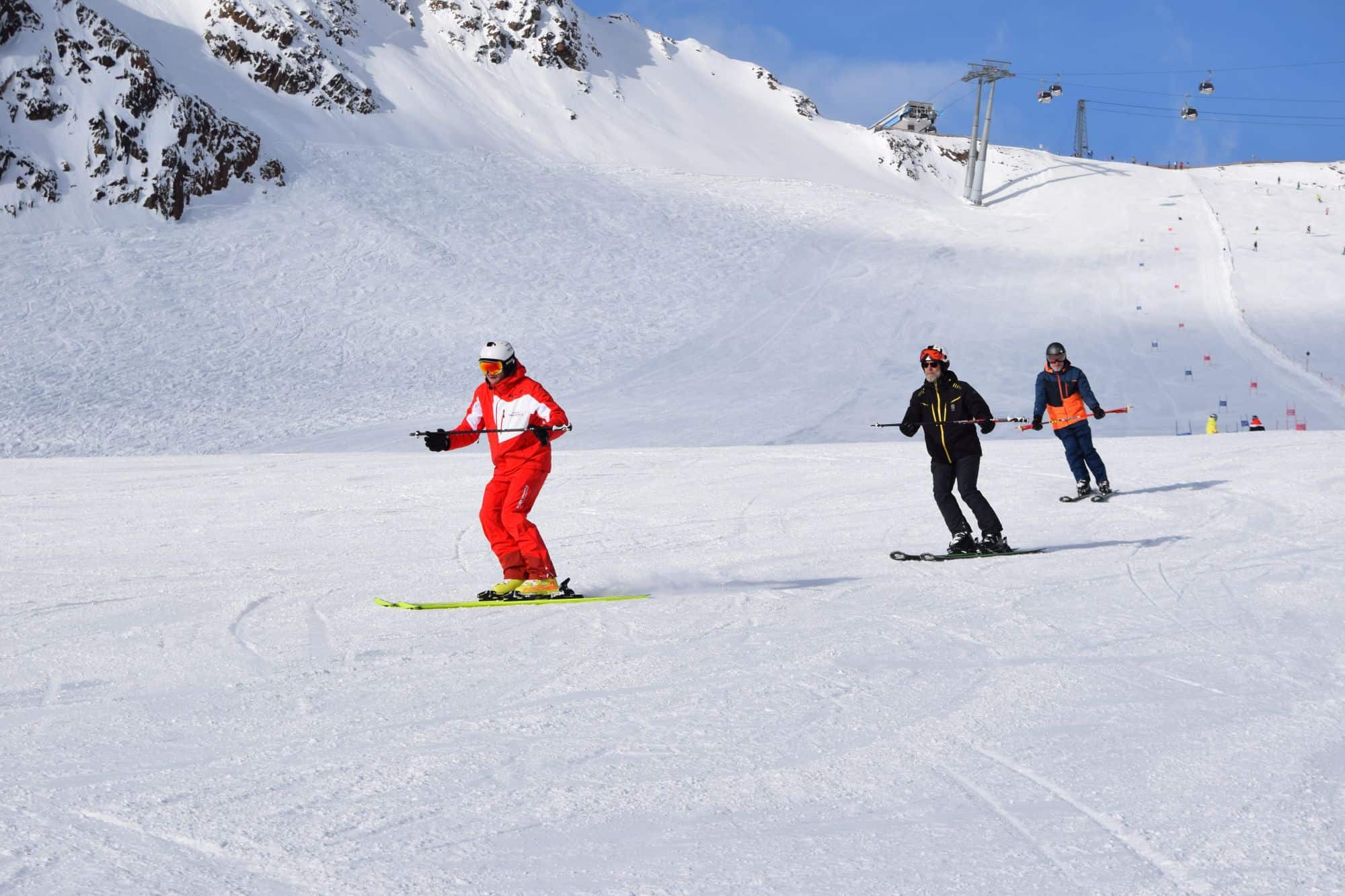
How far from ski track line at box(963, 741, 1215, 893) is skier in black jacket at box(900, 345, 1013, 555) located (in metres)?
4.97

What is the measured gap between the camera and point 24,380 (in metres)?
26.2

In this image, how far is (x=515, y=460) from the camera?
6.99 meters

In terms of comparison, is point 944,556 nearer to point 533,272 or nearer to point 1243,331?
point 1243,331

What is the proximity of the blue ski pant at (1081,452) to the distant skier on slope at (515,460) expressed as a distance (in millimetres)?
6704

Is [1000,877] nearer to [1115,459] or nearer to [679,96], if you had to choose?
[1115,459]

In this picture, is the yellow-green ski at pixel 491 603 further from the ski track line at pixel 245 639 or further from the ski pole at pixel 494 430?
the ski pole at pixel 494 430

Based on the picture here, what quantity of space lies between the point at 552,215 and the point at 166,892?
41685 mm

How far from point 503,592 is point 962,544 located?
3697 mm

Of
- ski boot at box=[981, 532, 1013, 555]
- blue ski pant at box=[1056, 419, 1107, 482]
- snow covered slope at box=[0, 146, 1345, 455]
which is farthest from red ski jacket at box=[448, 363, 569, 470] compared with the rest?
snow covered slope at box=[0, 146, 1345, 455]

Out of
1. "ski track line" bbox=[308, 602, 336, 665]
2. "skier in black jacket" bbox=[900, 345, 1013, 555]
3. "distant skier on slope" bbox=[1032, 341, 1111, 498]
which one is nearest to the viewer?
"ski track line" bbox=[308, 602, 336, 665]

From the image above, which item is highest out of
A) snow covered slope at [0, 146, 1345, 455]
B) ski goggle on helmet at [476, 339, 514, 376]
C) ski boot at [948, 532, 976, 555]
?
snow covered slope at [0, 146, 1345, 455]

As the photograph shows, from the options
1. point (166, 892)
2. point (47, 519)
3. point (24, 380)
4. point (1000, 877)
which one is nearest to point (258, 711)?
point (166, 892)

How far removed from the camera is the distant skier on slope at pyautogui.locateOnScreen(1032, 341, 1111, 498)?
11633 millimetres

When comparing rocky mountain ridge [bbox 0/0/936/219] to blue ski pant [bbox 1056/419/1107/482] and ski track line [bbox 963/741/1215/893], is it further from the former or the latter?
ski track line [bbox 963/741/1215/893]
